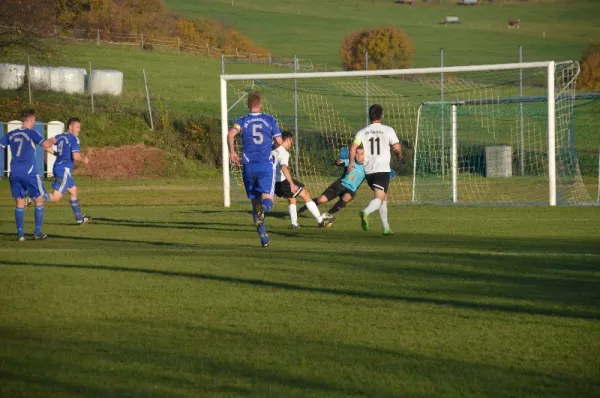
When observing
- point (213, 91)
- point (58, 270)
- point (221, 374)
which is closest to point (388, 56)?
point (213, 91)

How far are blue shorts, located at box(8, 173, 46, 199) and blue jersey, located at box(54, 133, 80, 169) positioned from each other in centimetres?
217

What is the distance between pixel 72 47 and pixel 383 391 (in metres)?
55.6

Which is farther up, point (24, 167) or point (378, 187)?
point (24, 167)

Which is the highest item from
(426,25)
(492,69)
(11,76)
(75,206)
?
(426,25)

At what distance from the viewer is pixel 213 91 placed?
182 ft

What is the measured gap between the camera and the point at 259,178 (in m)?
14.8

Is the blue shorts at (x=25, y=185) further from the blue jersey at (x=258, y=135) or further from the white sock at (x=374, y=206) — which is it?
the white sock at (x=374, y=206)

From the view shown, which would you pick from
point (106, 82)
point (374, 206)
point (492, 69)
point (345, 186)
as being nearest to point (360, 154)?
point (374, 206)

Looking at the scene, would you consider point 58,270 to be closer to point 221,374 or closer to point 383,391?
point 221,374

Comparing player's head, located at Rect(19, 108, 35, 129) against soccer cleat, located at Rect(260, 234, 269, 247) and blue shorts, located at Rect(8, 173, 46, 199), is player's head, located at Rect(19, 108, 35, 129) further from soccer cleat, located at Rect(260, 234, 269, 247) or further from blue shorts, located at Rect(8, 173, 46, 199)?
soccer cleat, located at Rect(260, 234, 269, 247)

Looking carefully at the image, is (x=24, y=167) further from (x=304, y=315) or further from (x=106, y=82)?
(x=106, y=82)

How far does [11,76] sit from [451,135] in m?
22.0

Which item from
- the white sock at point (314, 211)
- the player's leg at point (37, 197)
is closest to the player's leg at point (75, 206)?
the player's leg at point (37, 197)

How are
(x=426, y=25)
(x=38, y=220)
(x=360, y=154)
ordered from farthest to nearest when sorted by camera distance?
(x=426, y=25), (x=360, y=154), (x=38, y=220)
